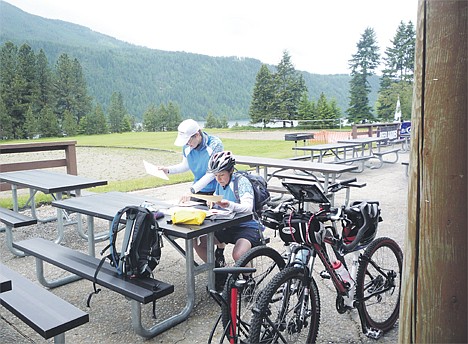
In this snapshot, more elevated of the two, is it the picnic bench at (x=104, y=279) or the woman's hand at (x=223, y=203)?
the woman's hand at (x=223, y=203)

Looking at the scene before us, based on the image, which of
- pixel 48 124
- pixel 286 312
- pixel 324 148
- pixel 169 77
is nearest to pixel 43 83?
pixel 48 124

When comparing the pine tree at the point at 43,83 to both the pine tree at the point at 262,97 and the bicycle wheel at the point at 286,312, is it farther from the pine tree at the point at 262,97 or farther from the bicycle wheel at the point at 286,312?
the bicycle wheel at the point at 286,312

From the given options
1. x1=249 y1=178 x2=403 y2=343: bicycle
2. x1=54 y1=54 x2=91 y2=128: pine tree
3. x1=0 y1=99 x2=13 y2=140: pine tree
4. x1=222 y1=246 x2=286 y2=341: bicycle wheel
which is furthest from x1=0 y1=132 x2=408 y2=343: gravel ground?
x1=54 y1=54 x2=91 y2=128: pine tree

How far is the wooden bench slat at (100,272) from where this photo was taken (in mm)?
2486

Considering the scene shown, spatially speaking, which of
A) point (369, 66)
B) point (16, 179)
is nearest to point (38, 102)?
point (369, 66)

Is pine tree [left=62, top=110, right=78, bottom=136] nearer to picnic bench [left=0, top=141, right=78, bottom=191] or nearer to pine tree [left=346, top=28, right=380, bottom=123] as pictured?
pine tree [left=346, top=28, right=380, bottom=123]

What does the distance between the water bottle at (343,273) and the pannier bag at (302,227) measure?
283 mm

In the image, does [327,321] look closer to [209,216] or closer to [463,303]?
[209,216]

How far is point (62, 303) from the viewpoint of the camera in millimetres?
2283

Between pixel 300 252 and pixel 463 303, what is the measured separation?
1137mm

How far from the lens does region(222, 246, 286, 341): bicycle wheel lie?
7.58 ft

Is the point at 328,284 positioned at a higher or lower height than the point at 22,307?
lower

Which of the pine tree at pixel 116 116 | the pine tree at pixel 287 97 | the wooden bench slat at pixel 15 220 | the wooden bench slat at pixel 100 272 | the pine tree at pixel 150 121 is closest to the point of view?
the wooden bench slat at pixel 100 272

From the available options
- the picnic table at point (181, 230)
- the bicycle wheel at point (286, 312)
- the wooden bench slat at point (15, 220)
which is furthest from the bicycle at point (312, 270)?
the wooden bench slat at point (15, 220)
